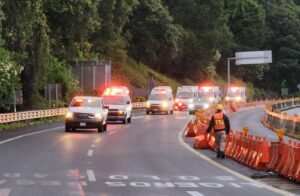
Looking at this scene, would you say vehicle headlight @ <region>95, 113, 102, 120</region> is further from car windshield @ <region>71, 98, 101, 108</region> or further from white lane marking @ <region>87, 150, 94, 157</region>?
white lane marking @ <region>87, 150, 94, 157</region>

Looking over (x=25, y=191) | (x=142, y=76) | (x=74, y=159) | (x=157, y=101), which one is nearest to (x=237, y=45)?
(x=142, y=76)

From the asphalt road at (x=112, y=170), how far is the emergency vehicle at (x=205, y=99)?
3246 centimetres

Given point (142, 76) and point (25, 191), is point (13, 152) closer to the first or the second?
point (25, 191)

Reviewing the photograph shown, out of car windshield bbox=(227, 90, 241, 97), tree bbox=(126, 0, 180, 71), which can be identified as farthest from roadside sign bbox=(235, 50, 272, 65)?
car windshield bbox=(227, 90, 241, 97)

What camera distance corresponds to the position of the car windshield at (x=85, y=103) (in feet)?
117

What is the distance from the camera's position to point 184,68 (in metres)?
95.7

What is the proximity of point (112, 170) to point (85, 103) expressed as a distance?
18.4m

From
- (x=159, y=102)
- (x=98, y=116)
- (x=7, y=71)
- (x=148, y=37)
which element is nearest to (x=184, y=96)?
(x=159, y=102)

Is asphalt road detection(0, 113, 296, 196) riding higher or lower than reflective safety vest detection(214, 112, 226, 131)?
lower

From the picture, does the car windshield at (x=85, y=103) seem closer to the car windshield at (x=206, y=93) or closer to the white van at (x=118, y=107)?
the white van at (x=118, y=107)

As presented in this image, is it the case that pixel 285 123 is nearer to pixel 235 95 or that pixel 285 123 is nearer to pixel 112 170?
pixel 112 170

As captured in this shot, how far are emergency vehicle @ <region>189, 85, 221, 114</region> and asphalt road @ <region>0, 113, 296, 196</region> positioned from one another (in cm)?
3246

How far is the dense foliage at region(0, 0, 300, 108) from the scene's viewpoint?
141 feet

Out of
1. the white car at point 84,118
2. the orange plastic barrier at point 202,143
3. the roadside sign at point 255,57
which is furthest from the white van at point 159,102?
the roadside sign at point 255,57
